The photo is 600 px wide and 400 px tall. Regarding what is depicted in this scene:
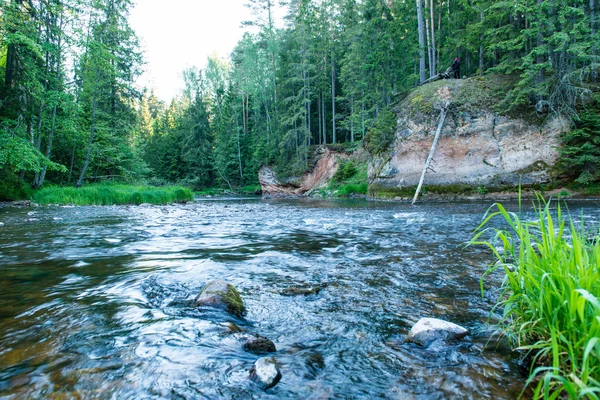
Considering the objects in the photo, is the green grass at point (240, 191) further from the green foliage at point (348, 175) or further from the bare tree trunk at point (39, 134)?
the bare tree trunk at point (39, 134)

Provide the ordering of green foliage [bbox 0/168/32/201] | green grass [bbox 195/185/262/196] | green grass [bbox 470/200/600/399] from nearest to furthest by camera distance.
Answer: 1. green grass [bbox 470/200/600/399]
2. green foliage [bbox 0/168/32/201]
3. green grass [bbox 195/185/262/196]

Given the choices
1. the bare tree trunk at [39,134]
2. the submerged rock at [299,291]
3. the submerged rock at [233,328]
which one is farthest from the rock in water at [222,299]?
the bare tree trunk at [39,134]

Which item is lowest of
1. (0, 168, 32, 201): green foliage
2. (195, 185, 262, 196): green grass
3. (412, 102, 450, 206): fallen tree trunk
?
(195, 185, 262, 196): green grass

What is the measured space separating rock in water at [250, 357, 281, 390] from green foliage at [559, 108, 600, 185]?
1627 centimetres

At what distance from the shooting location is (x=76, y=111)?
637 inches

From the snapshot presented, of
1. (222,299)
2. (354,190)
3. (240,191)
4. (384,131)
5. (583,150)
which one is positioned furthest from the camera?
(240,191)

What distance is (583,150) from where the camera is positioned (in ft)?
43.4

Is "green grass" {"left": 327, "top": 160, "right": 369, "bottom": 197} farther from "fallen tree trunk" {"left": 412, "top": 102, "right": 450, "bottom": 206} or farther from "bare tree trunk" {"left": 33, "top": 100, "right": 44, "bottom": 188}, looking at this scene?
"bare tree trunk" {"left": 33, "top": 100, "right": 44, "bottom": 188}

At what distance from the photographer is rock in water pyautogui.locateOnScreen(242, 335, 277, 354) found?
2168mm

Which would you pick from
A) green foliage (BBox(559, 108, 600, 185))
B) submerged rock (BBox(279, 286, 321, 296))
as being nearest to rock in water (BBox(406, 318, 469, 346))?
submerged rock (BBox(279, 286, 321, 296))

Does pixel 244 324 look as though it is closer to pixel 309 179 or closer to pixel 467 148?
pixel 467 148

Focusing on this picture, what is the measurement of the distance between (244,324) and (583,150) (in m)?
16.8

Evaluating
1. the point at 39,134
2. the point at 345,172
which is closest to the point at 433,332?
the point at 39,134

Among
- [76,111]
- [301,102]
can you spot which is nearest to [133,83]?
[76,111]
